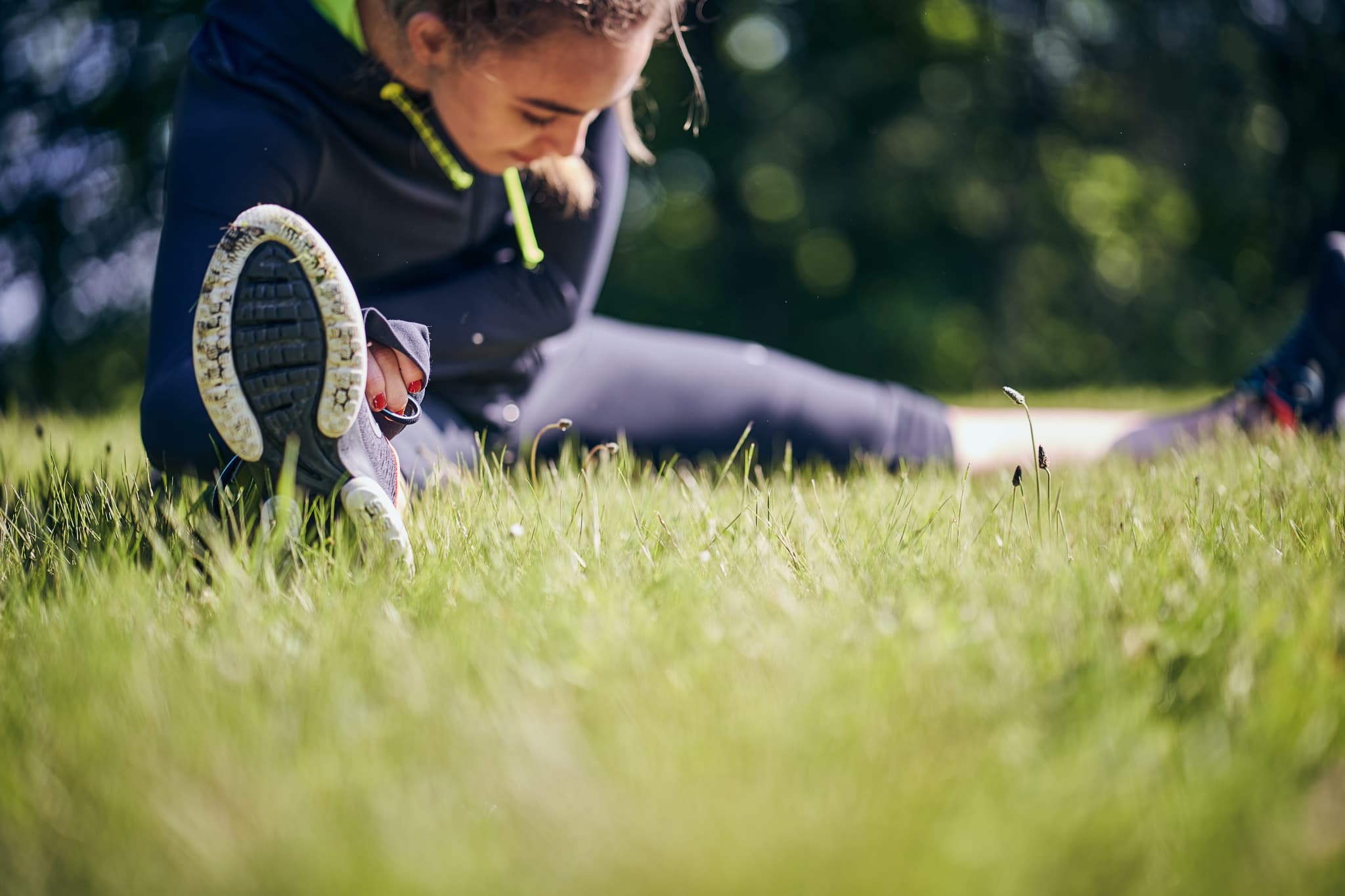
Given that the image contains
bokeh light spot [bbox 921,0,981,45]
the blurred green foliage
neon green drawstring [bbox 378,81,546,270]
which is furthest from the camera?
bokeh light spot [bbox 921,0,981,45]

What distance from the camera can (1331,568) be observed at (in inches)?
47.9

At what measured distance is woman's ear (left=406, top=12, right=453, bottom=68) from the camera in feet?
5.83

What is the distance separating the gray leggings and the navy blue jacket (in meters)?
0.16

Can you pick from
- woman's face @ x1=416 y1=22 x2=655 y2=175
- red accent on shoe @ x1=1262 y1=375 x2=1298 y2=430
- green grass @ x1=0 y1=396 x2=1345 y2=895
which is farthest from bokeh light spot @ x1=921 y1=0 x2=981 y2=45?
green grass @ x1=0 y1=396 x2=1345 y2=895

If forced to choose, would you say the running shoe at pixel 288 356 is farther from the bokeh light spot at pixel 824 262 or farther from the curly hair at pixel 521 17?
the bokeh light spot at pixel 824 262

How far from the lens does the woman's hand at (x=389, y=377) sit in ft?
4.55

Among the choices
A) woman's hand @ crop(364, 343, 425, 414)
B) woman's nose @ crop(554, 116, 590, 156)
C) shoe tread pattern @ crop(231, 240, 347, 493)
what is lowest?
woman's hand @ crop(364, 343, 425, 414)

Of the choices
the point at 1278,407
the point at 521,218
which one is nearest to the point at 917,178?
the point at 1278,407

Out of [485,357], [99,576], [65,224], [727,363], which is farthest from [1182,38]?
[99,576]

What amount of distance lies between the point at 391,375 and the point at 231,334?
0.22 m

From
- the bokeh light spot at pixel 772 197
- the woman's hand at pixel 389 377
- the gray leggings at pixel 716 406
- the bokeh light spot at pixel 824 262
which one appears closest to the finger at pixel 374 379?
the woman's hand at pixel 389 377

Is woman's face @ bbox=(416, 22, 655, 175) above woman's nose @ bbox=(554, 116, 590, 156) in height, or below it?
above

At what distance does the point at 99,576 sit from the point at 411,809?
65 cm

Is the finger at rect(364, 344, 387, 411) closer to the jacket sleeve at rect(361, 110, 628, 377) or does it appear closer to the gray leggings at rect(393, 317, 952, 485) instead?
the jacket sleeve at rect(361, 110, 628, 377)
